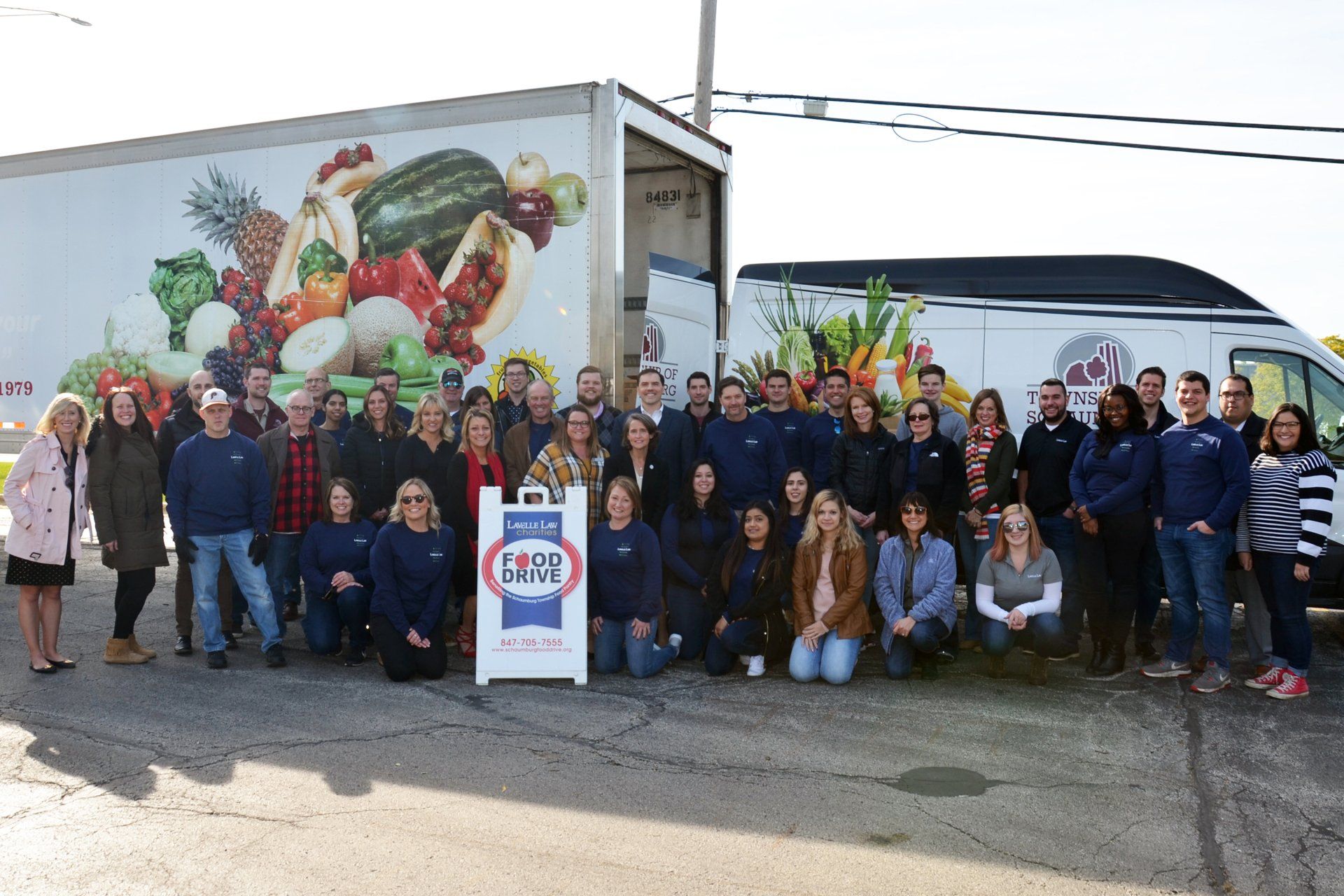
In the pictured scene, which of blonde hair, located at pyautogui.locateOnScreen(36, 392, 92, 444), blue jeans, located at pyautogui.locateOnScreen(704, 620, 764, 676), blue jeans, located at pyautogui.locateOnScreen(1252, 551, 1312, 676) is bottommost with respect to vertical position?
blue jeans, located at pyautogui.locateOnScreen(704, 620, 764, 676)

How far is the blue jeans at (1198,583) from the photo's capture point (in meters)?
6.65

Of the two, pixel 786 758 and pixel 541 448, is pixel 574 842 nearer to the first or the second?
pixel 786 758

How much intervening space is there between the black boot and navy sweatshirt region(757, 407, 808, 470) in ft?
7.85

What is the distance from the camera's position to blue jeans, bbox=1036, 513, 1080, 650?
23.6 feet

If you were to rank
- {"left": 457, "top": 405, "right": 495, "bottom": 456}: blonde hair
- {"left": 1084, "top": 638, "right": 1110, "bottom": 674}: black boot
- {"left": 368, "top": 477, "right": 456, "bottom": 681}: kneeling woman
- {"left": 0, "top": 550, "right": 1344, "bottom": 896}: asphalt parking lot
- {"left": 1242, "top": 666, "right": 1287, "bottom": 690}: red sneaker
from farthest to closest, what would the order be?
1. {"left": 457, "top": 405, "right": 495, "bottom": 456}: blonde hair
2. {"left": 1084, "top": 638, "right": 1110, "bottom": 674}: black boot
3. {"left": 368, "top": 477, "right": 456, "bottom": 681}: kneeling woman
4. {"left": 1242, "top": 666, "right": 1287, "bottom": 690}: red sneaker
5. {"left": 0, "top": 550, "right": 1344, "bottom": 896}: asphalt parking lot

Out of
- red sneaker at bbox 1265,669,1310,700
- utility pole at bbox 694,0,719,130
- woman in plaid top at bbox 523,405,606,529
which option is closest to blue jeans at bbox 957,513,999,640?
red sneaker at bbox 1265,669,1310,700

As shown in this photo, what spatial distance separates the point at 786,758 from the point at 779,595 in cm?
182

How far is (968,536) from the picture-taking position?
770 centimetres

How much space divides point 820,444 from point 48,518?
5261 mm

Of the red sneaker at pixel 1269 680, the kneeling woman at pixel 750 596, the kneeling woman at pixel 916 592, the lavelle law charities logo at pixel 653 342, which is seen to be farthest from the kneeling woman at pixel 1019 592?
the lavelle law charities logo at pixel 653 342

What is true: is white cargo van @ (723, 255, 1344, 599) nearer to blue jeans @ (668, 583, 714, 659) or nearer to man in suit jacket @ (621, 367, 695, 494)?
man in suit jacket @ (621, 367, 695, 494)

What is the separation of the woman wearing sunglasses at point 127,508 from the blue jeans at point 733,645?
3.66m

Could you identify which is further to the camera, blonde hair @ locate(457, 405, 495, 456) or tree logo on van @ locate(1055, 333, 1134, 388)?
tree logo on van @ locate(1055, 333, 1134, 388)

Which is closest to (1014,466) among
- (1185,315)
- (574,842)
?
(1185,315)
